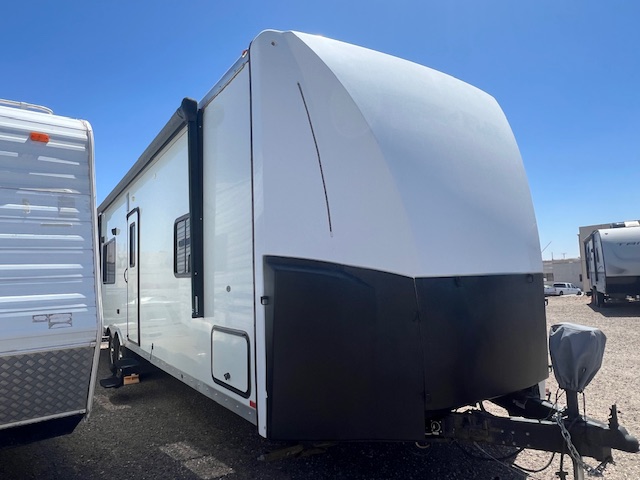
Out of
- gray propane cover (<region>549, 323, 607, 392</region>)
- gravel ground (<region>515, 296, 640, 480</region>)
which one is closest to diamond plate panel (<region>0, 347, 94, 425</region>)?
gray propane cover (<region>549, 323, 607, 392</region>)

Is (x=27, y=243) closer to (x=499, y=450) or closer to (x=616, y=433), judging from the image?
(x=616, y=433)

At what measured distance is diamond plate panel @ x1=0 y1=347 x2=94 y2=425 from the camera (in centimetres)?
280

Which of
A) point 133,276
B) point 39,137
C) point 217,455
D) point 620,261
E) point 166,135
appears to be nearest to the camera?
point 39,137

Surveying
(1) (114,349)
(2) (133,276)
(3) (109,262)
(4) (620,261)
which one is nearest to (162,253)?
(2) (133,276)

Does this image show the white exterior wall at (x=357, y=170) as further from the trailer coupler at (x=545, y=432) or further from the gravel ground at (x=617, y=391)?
the gravel ground at (x=617, y=391)

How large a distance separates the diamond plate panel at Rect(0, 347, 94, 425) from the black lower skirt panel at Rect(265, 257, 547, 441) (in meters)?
1.37

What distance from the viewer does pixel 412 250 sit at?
104 inches

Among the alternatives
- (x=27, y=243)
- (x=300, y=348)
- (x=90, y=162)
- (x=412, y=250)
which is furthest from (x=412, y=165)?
(x=27, y=243)

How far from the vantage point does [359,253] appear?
9.00ft

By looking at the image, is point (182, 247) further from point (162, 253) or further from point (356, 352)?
point (356, 352)

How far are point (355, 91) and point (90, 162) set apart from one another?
6.51 ft

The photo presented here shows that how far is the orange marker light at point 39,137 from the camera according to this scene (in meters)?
3.08

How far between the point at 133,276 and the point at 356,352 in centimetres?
395

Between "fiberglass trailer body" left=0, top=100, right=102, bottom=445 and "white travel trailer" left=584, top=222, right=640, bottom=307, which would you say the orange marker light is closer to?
"fiberglass trailer body" left=0, top=100, right=102, bottom=445
